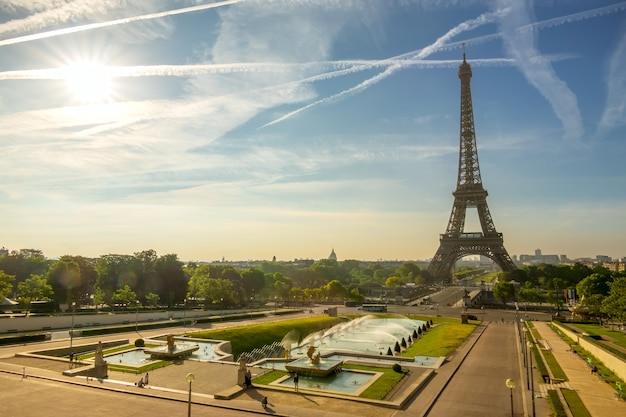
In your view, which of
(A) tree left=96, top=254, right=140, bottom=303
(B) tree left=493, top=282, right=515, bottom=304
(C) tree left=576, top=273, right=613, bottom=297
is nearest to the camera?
(A) tree left=96, top=254, right=140, bottom=303

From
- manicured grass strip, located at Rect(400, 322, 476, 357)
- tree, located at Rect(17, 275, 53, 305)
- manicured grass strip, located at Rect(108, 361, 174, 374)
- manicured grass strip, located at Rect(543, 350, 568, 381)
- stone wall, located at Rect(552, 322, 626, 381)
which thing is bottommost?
manicured grass strip, located at Rect(400, 322, 476, 357)

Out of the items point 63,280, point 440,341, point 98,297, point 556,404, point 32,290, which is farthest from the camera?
point 98,297

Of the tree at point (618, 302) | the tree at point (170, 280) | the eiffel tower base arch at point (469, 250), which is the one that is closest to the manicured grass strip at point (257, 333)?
the tree at point (170, 280)

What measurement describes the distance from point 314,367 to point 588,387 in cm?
1840

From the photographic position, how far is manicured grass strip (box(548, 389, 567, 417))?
22.5m

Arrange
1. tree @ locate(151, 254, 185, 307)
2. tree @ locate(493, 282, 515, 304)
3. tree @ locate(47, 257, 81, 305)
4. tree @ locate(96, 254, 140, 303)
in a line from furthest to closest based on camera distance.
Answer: tree @ locate(493, 282, 515, 304) → tree @ locate(151, 254, 185, 307) → tree @ locate(96, 254, 140, 303) → tree @ locate(47, 257, 81, 305)

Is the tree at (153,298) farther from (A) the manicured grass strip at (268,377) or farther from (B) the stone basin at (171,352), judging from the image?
(A) the manicured grass strip at (268,377)

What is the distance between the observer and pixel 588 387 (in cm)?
2902

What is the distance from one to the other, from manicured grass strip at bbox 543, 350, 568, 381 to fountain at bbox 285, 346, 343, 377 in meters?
16.1

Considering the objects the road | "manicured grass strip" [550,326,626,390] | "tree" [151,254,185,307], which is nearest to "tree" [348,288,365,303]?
"tree" [151,254,185,307]

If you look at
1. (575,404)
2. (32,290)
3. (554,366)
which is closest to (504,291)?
(554,366)

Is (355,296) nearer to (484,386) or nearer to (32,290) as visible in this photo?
(32,290)

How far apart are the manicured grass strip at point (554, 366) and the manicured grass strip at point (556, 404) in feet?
19.7

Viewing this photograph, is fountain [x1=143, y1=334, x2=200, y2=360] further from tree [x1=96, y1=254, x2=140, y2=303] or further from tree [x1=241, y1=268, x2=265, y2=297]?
tree [x1=241, y1=268, x2=265, y2=297]
